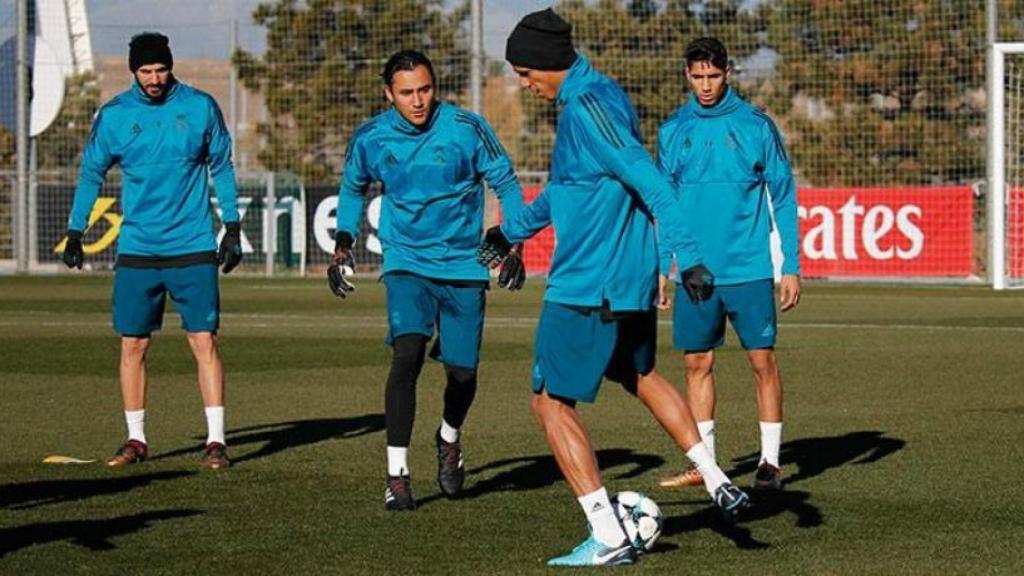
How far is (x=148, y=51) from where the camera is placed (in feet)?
38.5

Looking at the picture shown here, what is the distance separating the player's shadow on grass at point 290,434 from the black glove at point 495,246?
3.45 meters

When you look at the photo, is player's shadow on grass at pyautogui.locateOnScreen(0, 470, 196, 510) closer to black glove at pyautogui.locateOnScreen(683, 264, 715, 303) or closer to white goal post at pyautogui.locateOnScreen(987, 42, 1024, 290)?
black glove at pyautogui.locateOnScreen(683, 264, 715, 303)

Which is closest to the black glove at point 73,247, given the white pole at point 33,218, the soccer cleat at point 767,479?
the soccer cleat at point 767,479

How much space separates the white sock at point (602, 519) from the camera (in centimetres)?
823

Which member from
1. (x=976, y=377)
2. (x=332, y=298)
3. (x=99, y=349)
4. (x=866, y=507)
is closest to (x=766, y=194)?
(x=866, y=507)

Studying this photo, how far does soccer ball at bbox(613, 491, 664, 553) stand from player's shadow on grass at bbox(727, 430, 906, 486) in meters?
2.40

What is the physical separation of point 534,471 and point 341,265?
156 cm

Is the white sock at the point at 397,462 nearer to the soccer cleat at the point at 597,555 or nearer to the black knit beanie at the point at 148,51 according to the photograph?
the soccer cleat at the point at 597,555

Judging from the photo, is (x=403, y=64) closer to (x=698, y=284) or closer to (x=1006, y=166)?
(x=698, y=284)

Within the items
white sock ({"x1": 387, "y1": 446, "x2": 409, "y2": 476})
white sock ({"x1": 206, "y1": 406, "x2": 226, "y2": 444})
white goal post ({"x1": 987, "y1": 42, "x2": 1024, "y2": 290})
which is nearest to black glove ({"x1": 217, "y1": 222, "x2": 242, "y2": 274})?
white sock ({"x1": 206, "y1": 406, "x2": 226, "y2": 444})

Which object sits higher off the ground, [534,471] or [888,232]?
[888,232]

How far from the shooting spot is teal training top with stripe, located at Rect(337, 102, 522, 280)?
1049 cm

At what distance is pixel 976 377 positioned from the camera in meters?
16.8

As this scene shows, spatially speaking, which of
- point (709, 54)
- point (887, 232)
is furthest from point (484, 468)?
point (887, 232)
